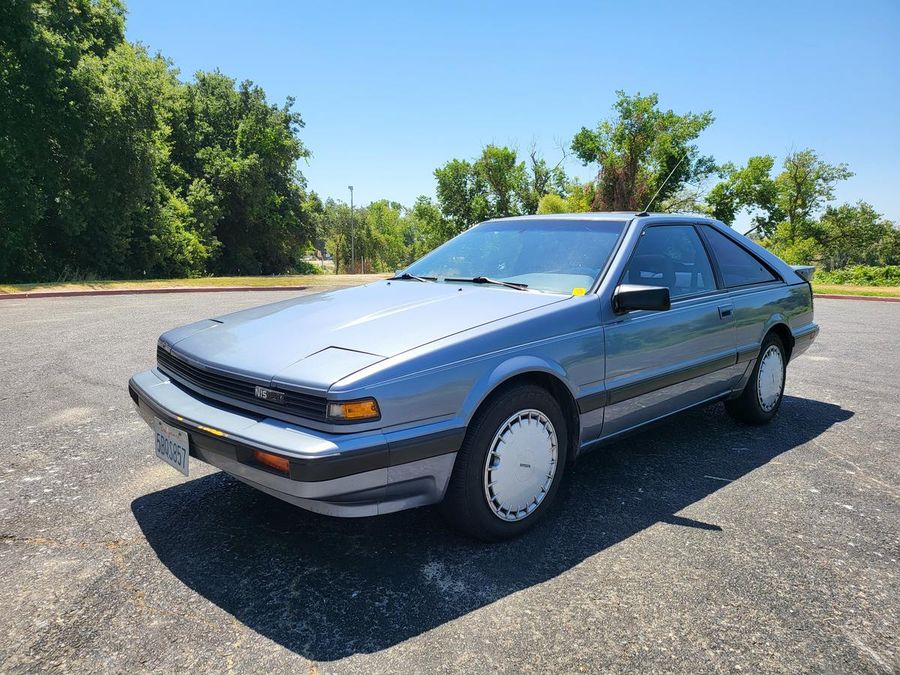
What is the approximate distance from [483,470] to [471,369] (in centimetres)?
44

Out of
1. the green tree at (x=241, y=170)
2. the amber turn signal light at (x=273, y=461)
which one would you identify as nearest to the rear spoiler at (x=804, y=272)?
the amber turn signal light at (x=273, y=461)

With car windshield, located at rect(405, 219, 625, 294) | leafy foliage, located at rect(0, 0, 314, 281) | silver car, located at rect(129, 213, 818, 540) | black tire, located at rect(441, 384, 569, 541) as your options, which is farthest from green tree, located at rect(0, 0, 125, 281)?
black tire, located at rect(441, 384, 569, 541)

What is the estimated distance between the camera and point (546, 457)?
2.78 metres

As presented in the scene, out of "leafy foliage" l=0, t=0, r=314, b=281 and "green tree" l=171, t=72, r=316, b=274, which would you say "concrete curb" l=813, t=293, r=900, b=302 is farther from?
"green tree" l=171, t=72, r=316, b=274

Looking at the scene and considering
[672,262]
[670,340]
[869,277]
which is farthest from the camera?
[869,277]

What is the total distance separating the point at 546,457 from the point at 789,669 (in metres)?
1.19

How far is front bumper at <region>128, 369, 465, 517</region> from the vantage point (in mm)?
2115

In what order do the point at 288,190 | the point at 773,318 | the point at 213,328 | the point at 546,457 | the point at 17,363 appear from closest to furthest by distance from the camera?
the point at 546,457 → the point at 213,328 → the point at 773,318 → the point at 17,363 → the point at 288,190

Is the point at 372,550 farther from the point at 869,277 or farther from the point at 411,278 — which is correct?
the point at 869,277

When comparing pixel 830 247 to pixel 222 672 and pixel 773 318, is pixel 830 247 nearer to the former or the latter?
pixel 773 318

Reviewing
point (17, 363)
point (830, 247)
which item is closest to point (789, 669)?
point (17, 363)

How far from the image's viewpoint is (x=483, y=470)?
2518 millimetres

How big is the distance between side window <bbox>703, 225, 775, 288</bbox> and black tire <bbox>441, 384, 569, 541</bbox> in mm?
2072

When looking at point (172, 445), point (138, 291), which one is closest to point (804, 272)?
point (172, 445)
